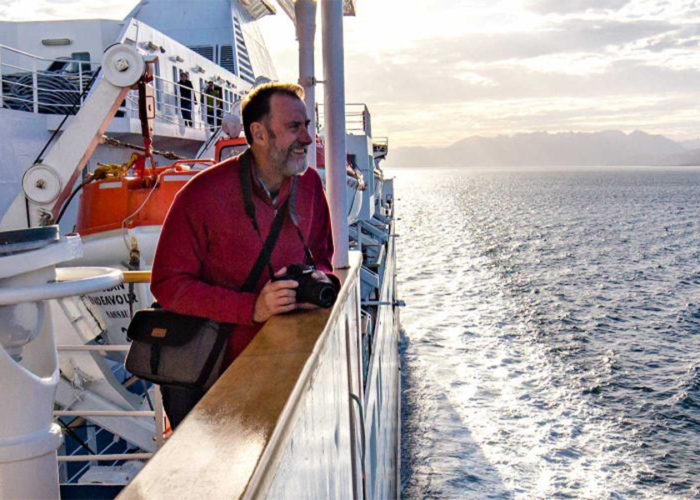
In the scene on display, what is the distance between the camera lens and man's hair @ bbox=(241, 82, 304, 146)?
8.32 feet

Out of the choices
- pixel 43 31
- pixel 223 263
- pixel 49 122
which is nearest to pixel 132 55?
pixel 49 122

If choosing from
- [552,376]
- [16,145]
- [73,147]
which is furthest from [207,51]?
[73,147]

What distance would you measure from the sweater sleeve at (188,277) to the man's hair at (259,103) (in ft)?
1.06

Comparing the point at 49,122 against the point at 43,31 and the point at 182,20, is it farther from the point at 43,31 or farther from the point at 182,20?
the point at 182,20

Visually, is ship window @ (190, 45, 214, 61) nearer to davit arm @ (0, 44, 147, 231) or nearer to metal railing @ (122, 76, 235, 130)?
metal railing @ (122, 76, 235, 130)

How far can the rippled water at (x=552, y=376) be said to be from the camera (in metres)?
13.6

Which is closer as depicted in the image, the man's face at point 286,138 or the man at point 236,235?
the man at point 236,235

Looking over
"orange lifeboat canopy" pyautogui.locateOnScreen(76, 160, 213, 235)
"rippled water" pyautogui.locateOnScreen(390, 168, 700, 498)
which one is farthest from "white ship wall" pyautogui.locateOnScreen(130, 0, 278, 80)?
"orange lifeboat canopy" pyautogui.locateOnScreen(76, 160, 213, 235)

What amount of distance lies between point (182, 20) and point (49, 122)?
13523mm

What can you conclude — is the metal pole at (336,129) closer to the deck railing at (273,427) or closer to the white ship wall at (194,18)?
the deck railing at (273,427)

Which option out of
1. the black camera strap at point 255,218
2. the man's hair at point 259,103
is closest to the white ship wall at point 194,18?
the man's hair at point 259,103

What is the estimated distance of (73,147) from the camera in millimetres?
7141

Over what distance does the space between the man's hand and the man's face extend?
0.37m

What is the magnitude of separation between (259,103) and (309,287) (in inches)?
26.5
